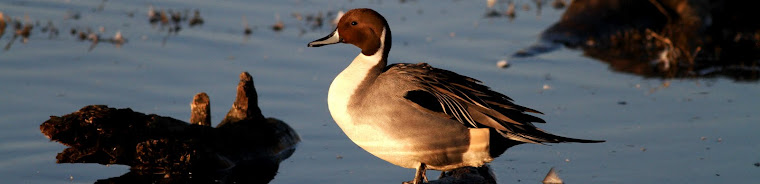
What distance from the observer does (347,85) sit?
5699mm

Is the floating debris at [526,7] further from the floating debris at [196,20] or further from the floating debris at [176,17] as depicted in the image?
the floating debris at [176,17]

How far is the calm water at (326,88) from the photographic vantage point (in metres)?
7.27

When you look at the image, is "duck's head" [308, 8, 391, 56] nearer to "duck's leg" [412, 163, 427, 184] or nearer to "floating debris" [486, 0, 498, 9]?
"duck's leg" [412, 163, 427, 184]

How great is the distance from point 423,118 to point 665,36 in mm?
5983

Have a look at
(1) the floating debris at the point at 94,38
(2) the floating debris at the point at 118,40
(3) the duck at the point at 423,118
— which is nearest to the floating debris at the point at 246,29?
(2) the floating debris at the point at 118,40

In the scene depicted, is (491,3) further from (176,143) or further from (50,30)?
(176,143)

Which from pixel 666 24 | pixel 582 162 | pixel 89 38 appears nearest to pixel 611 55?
pixel 666 24

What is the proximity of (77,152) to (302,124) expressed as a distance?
1779 mm

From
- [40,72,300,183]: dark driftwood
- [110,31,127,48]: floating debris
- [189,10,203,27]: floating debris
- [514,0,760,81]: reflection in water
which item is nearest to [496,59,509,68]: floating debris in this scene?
[514,0,760,81]: reflection in water

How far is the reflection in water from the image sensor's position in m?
10.1

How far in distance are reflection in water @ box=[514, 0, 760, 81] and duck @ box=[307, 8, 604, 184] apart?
175 inches

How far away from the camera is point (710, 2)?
1162 cm

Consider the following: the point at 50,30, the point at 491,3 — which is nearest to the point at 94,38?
the point at 50,30

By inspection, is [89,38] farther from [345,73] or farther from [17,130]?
[345,73]
